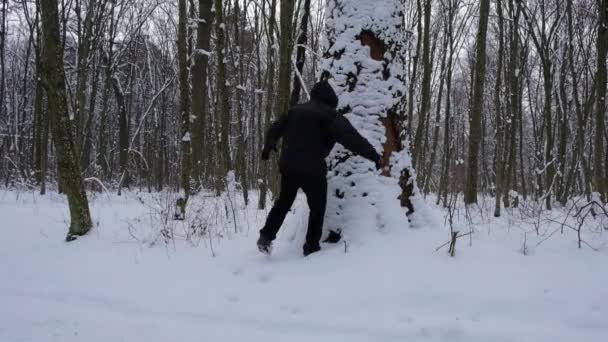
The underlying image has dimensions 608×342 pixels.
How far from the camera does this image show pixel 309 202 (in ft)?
12.3

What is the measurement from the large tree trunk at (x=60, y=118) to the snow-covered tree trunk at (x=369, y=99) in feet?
11.4

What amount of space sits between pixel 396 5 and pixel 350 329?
10.9ft

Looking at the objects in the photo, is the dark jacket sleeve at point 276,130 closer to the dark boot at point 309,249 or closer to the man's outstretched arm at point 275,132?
the man's outstretched arm at point 275,132

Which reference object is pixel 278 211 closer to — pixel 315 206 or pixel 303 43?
pixel 315 206

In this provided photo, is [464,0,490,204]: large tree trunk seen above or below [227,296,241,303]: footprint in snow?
above

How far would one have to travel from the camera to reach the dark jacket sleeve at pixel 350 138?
3.52 metres

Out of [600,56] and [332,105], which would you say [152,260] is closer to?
[332,105]

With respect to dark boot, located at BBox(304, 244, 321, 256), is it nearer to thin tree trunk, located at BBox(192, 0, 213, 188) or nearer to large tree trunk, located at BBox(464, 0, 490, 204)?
thin tree trunk, located at BBox(192, 0, 213, 188)

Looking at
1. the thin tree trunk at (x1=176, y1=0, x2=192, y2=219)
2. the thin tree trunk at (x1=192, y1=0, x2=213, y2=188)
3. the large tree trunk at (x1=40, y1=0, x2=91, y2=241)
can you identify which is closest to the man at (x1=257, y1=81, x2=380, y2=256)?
the large tree trunk at (x1=40, y1=0, x2=91, y2=241)

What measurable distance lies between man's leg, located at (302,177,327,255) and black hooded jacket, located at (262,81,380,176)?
0.32 ft

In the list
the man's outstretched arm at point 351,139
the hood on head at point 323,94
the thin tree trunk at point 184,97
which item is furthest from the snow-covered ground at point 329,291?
the thin tree trunk at point 184,97

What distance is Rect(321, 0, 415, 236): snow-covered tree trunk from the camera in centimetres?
409

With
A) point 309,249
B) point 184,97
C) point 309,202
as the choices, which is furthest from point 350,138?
point 184,97

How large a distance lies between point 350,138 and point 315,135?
33cm
